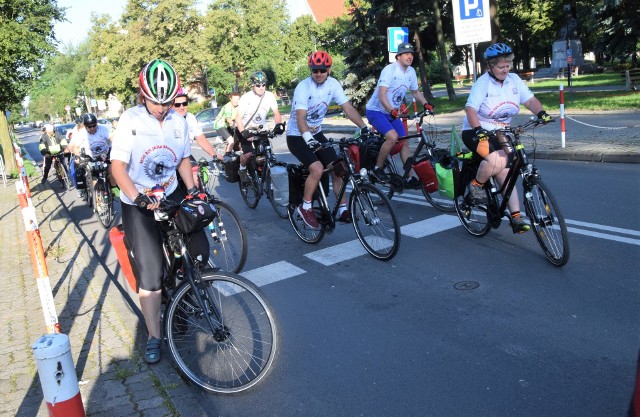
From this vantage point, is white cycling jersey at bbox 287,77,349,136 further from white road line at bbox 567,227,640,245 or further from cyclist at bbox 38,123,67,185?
cyclist at bbox 38,123,67,185

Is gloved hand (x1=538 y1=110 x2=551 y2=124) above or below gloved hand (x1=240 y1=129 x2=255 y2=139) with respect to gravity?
above

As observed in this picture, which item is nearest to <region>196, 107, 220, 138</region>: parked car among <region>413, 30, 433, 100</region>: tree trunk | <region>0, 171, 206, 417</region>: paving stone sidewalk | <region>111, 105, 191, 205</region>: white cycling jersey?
<region>413, 30, 433, 100</region>: tree trunk

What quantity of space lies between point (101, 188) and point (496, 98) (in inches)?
274

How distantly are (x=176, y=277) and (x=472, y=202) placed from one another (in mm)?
3642

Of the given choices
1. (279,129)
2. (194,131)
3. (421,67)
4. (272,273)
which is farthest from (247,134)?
(421,67)

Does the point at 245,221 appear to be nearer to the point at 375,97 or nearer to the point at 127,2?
the point at 375,97

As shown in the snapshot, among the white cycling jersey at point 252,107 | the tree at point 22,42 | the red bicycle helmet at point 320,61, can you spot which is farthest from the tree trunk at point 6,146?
the red bicycle helmet at point 320,61

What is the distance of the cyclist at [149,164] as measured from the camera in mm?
4090

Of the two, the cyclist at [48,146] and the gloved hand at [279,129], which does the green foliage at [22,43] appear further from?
the gloved hand at [279,129]

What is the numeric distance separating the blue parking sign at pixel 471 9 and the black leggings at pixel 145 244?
11155 millimetres

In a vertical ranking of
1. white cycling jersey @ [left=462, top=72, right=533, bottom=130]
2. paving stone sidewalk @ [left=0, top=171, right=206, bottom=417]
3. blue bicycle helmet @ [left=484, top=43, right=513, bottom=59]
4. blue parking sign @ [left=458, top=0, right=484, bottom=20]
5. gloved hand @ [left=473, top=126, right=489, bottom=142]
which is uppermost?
blue parking sign @ [left=458, top=0, right=484, bottom=20]

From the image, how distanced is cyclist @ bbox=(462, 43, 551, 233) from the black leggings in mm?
3171

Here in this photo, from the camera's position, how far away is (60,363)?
2867 mm

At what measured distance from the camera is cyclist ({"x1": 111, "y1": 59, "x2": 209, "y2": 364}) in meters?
4.09
